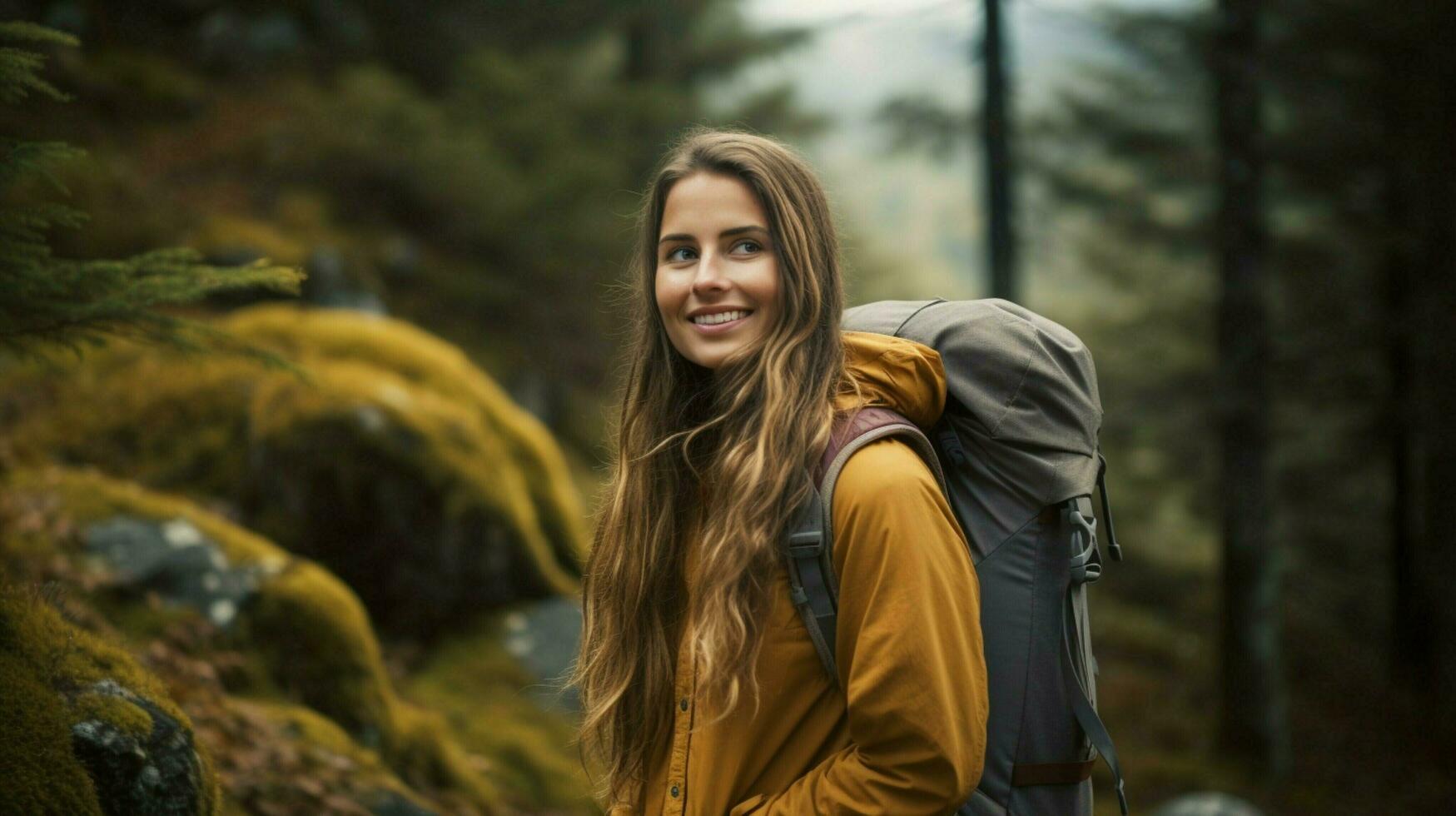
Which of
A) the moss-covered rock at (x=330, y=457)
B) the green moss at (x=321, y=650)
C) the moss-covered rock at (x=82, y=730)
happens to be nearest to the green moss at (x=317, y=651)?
the green moss at (x=321, y=650)

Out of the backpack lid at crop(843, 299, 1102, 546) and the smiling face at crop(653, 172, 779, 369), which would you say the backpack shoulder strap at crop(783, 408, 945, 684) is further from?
the smiling face at crop(653, 172, 779, 369)

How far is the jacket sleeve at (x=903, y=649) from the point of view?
6.22 ft

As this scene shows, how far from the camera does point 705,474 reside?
2396mm

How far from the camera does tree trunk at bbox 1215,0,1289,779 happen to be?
9.31m

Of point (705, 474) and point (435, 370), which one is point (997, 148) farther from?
point (705, 474)

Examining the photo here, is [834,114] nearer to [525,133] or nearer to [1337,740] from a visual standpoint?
[525,133]

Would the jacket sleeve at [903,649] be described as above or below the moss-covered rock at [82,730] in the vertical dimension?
above

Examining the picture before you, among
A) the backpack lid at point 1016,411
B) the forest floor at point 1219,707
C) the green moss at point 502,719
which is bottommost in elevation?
the forest floor at point 1219,707

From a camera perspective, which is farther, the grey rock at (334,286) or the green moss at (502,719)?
the grey rock at (334,286)

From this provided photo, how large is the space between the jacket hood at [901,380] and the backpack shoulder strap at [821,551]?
0.34 ft

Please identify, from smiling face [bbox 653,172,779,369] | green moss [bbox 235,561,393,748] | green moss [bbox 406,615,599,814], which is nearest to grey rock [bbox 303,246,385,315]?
green moss [bbox 406,615,599,814]

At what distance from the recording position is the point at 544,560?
6723 millimetres

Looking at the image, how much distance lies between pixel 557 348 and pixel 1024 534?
980 cm

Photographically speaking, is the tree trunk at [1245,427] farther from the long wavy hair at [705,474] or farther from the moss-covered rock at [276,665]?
the long wavy hair at [705,474]
